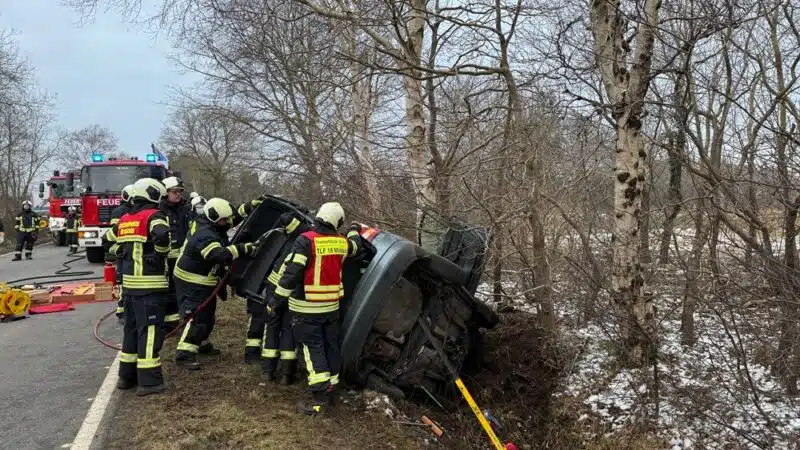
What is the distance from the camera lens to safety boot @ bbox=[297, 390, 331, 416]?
4457 millimetres

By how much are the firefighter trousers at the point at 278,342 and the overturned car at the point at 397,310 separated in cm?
27

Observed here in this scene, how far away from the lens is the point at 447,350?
517 cm

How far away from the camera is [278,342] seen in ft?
16.9

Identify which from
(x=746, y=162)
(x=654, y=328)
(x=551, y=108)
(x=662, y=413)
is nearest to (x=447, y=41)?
(x=551, y=108)

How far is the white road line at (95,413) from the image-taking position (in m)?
3.82

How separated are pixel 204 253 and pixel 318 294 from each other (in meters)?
1.24

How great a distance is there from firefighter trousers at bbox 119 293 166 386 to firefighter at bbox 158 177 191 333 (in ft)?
2.65

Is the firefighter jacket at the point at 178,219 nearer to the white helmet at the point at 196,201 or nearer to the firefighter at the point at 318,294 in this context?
the white helmet at the point at 196,201

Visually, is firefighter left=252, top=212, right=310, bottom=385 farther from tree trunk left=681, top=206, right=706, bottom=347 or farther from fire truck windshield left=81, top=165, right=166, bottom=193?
fire truck windshield left=81, top=165, right=166, bottom=193

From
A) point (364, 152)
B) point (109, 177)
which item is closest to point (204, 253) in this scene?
point (364, 152)

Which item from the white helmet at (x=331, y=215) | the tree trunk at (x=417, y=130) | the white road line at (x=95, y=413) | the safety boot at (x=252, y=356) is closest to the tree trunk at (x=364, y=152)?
the tree trunk at (x=417, y=130)

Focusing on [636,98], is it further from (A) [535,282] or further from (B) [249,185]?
(B) [249,185]

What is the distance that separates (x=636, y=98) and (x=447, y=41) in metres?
4.08

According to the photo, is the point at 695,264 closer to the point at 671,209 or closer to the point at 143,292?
the point at 671,209
